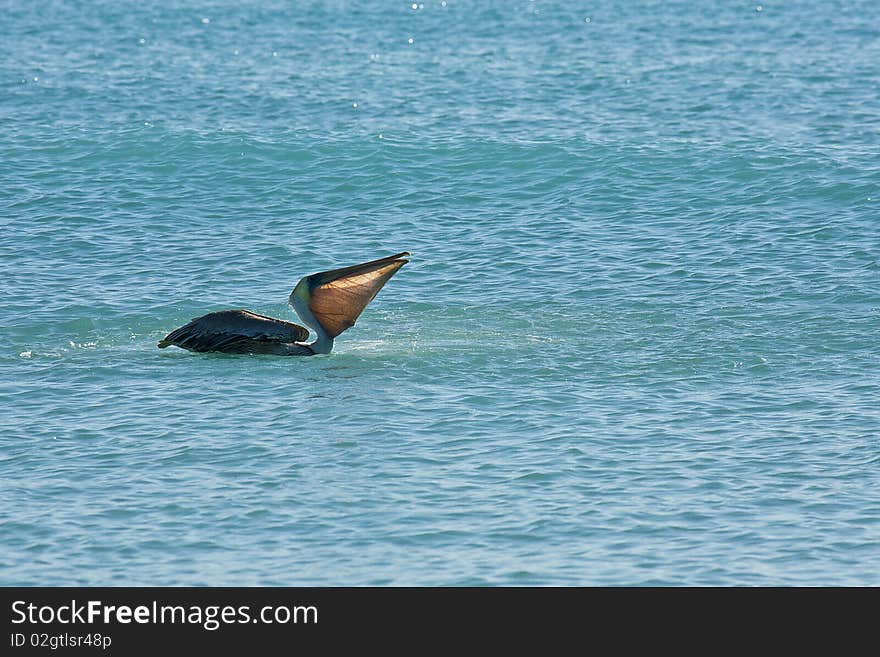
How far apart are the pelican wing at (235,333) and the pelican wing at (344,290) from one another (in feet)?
1.31

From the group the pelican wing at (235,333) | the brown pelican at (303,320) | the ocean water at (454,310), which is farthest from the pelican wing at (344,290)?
the ocean water at (454,310)

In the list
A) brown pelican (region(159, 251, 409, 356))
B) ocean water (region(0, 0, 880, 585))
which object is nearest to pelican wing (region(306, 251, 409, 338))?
brown pelican (region(159, 251, 409, 356))

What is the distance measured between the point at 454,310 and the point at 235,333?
4039mm

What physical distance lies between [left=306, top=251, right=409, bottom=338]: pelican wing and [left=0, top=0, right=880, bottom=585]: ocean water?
53cm

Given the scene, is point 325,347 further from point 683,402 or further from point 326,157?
point 326,157

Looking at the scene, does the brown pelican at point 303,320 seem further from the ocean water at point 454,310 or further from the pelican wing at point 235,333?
the ocean water at point 454,310

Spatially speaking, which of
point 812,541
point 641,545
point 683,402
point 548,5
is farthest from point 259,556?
point 548,5

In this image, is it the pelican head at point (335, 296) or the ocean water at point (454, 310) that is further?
the pelican head at point (335, 296)

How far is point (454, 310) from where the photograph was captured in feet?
75.1

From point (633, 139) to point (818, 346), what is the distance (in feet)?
45.2

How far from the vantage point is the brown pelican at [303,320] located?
20094 millimetres

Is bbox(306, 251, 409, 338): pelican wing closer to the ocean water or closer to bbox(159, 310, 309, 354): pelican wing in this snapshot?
Result: bbox(159, 310, 309, 354): pelican wing

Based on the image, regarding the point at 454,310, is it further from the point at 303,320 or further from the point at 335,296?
the point at 303,320

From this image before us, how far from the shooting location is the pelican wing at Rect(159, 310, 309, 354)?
65.9ft
